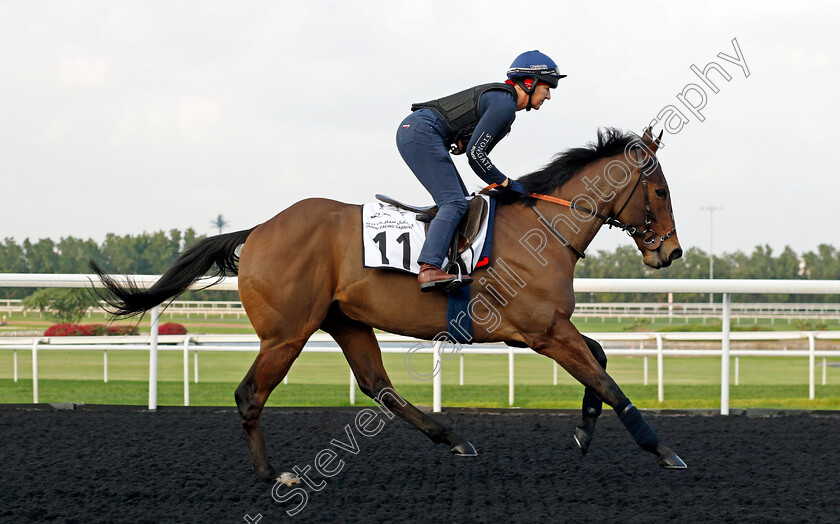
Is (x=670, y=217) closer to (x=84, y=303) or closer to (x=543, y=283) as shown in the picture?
(x=543, y=283)

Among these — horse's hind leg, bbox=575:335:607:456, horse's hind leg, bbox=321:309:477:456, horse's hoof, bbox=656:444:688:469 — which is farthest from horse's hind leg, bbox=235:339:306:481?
horse's hoof, bbox=656:444:688:469

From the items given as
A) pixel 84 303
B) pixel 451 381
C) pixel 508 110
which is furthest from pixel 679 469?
pixel 451 381

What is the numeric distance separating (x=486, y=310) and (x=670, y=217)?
1.12 m

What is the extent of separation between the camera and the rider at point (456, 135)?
3.87 m

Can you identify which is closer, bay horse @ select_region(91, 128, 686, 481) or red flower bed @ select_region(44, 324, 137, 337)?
bay horse @ select_region(91, 128, 686, 481)

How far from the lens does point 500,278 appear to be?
3975 mm

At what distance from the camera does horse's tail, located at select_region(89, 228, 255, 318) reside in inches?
173

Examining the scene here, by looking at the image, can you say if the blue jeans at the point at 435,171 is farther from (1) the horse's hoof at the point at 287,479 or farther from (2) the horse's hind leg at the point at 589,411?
(1) the horse's hoof at the point at 287,479

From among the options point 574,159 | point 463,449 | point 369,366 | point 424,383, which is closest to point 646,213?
point 574,159

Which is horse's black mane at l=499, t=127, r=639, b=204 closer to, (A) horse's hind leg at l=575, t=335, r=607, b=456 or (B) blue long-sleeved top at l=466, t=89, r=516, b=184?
(B) blue long-sleeved top at l=466, t=89, r=516, b=184

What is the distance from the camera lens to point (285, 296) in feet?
12.9

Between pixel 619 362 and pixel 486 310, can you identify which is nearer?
pixel 486 310

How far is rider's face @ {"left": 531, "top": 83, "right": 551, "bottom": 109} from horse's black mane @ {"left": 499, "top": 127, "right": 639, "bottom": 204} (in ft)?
1.13

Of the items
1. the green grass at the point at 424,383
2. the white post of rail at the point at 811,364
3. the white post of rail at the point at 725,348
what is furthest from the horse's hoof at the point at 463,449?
the white post of rail at the point at 811,364
